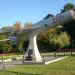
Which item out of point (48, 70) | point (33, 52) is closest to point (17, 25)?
point (33, 52)

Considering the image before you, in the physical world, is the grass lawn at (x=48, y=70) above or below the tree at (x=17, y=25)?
below

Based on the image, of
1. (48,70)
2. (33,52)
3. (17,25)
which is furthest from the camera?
(17,25)

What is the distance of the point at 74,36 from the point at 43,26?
42537 millimetres

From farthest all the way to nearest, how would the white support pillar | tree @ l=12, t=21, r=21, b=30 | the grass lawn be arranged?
tree @ l=12, t=21, r=21, b=30 → the white support pillar → the grass lawn

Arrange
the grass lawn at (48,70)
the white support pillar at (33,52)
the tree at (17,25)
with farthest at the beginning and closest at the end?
the tree at (17,25)
the white support pillar at (33,52)
the grass lawn at (48,70)

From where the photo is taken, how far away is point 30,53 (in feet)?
98.4

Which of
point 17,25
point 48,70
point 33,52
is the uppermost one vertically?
point 17,25

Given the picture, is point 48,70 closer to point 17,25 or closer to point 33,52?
point 33,52

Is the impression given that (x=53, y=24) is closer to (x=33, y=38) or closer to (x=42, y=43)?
(x=33, y=38)

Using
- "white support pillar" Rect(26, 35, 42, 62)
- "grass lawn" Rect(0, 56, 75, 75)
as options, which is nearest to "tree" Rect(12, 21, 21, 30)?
"white support pillar" Rect(26, 35, 42, 62)

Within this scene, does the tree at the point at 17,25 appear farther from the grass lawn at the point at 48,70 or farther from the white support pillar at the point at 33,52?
the grass lawn at the point at 48,70

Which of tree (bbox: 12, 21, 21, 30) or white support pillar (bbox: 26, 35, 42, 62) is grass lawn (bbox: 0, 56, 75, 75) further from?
tree (bbox: 12, 21, 21, 30)

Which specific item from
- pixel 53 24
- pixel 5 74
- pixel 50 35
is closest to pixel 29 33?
pixel 53 24

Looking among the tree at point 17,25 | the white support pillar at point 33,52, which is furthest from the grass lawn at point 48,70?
the tree at point 17,25
